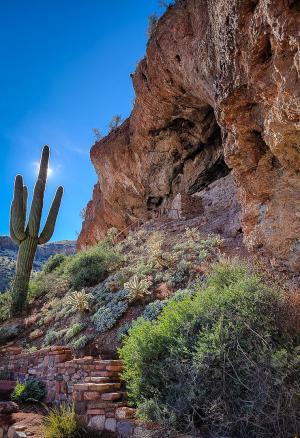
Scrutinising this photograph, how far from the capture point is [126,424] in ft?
15.8

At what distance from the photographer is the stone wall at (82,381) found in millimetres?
5262

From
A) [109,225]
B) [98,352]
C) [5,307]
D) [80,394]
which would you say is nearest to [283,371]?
[80,394]

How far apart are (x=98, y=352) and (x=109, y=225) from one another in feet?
51.6

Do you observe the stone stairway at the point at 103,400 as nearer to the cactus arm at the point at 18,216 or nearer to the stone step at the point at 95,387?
the stone step at the point at 95,387

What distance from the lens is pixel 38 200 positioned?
15.2 meters

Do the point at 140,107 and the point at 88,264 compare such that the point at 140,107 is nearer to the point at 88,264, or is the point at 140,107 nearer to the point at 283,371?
the point at 88,264

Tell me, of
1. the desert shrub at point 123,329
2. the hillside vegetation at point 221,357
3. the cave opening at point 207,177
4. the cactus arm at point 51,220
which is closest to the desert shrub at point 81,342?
the hillside vegetation at point 221,357

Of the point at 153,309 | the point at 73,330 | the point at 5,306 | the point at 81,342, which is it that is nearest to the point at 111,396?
the point at 153,309

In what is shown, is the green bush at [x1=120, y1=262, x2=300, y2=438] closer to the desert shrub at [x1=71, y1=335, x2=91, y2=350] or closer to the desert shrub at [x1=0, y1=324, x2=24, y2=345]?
the desert shrub at [x1=71, y1=335, x2=91, y2=350]

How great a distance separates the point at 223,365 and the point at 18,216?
12.5 metres

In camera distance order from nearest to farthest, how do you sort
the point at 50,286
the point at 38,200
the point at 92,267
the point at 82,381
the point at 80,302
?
1. the point at 82,381
2. the point at 80,302
3. the point at 92,267
4. the point at 50,286
5. the point at 38,200

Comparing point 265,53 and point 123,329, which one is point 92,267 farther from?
point 265,53

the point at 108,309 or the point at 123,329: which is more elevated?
the point at 108,309

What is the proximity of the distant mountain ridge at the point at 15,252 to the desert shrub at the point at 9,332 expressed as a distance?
29.7 metres
